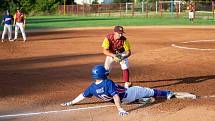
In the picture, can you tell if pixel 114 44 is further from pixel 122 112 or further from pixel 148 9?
pixel 148 9

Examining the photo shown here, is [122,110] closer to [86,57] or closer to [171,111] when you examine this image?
[171,111]

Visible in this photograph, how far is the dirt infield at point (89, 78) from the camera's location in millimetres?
8578

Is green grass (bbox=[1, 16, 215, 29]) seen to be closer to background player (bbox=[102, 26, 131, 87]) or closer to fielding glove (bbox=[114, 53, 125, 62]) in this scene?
background player (bbox=[102, 26, 131, 87])

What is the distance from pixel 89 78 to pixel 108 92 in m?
4.13

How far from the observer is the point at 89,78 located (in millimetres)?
12773

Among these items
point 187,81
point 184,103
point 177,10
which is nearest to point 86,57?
point 187,81

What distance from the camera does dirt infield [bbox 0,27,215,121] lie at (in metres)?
8.58

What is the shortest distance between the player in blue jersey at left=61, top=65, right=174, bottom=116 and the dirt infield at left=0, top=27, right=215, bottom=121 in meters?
0.19

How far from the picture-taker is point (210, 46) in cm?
2123

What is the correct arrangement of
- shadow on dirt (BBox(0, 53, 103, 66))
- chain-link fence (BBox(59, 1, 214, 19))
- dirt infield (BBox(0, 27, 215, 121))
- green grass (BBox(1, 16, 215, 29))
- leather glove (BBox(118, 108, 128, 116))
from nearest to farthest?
leather glove (BBox(118, 108, 128, 116)) < dirt infield (BBox(0, 27, 215, 121)) < shadow on dirt (BBox(0, 53, 103, 66)) < green grass (BBox(1, 16, 215, 29)) < chain-link fence (BBox(59, 1, 214, 19))


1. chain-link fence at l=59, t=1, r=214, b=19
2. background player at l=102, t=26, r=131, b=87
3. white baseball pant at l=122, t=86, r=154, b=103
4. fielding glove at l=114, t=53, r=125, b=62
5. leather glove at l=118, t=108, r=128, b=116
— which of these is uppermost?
chain-link fence at l=59, t=1, r=214, b=19

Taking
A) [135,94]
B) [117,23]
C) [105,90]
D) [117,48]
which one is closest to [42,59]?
[117,48]

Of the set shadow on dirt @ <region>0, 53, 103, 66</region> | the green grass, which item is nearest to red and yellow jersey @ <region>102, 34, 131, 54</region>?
shadow on dirt @ <region>0, 53, 103, 66</region>

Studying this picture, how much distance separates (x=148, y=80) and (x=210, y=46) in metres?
9.65
